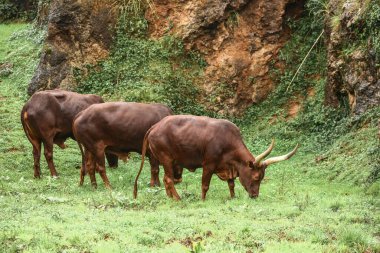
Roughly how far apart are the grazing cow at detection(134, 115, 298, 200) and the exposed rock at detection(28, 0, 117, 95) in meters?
10.7

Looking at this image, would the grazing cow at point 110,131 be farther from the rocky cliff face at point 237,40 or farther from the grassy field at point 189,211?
the rocky cliff face at point 237,40

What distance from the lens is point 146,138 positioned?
1515 centimetres

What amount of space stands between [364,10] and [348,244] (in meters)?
10.1

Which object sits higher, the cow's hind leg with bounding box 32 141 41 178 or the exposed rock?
the exposed rock

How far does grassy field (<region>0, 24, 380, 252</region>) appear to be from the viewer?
10.6 meters

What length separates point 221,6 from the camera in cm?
2442

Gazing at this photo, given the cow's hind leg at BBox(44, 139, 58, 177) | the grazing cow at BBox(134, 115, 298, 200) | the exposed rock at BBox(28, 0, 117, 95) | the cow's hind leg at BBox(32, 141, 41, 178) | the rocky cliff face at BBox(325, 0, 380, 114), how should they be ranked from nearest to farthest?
1. the grazing cow at BBox(134, 115, 298, 200)
2. the cow's hind leg at BBox(32, 141, 41, 178)
3. the cow's hind leg at BBox(44, 139, 58, 177)
4. the rocky cliff face at BBox(325, 0, 380, 114)
5. the exposed rock at BBox(28, 0, 117, 95)

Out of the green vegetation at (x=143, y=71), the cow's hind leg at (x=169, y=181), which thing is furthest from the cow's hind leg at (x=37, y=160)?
the green vegetation at (x=143, y=71)

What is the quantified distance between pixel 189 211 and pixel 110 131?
3967 millimetres

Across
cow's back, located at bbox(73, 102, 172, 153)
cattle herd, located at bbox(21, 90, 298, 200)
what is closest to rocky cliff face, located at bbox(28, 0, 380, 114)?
cattle herd, located at bbox(21, 90, 298, 200)

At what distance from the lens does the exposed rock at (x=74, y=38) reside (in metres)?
25.0

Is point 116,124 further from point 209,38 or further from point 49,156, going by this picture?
point 209,38

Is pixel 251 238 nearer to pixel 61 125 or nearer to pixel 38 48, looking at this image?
pixel 61 125

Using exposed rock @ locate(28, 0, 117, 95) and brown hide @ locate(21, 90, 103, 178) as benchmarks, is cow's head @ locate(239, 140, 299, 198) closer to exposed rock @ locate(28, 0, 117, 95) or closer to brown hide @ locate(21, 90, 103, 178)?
brown hide @ locate(21, 90, 103, 178)
